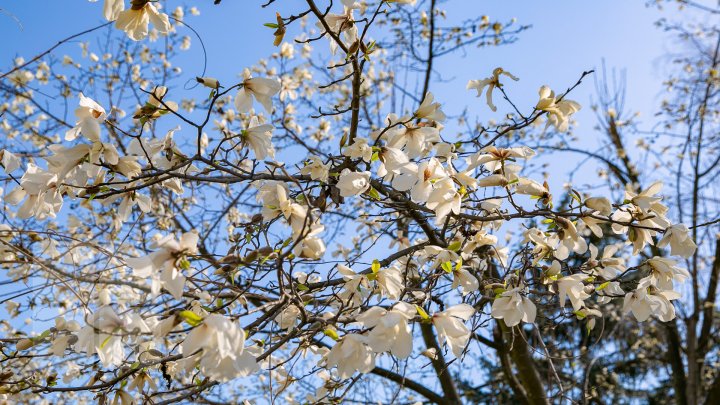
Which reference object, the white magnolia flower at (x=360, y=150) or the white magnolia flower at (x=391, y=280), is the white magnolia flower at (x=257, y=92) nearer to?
the white magnolia flower at (x=360, y=150)

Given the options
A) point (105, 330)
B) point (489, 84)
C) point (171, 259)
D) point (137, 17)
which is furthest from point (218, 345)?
point (489, 84)

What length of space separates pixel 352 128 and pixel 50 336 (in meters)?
1.04

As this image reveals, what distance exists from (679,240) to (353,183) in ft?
2.94

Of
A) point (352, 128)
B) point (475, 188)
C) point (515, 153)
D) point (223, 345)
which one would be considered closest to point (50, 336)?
point (223, 345)

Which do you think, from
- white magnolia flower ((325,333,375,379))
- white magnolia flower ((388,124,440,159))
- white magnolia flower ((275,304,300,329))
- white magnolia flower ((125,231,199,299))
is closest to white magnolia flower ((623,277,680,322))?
white magnolia flower ((388,124,440,159))

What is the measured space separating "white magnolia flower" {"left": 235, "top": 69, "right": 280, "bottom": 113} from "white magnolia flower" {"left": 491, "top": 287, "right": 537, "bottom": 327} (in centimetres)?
79

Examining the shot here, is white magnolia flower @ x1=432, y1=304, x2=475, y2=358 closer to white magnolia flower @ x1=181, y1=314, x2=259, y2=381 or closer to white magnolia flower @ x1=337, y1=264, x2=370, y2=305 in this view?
white magnolia flower @ x1=337, y1=264, x2=370, y2=305

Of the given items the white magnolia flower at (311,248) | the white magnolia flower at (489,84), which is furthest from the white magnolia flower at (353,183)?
the white magnolia flower at (489,84)

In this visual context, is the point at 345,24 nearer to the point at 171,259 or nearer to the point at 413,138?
the point at 413,138

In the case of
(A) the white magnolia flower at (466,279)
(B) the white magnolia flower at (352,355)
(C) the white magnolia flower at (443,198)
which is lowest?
(B) the white magnolia flower at (352,355)

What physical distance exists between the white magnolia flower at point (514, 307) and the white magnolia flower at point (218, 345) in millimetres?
681

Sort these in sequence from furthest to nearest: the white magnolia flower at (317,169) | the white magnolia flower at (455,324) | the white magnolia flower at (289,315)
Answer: the white magnolia flower at (289,315) → the white magnolia flower at (317,169) → the white magnolia flower at (455,324)

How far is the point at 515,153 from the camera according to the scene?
1.62m

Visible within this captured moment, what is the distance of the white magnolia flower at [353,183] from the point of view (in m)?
1.49
